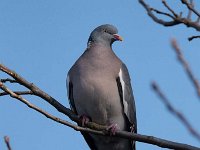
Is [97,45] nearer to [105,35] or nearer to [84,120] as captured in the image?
[105,35]

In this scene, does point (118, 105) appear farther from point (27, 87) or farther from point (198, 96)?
point (198, 96)

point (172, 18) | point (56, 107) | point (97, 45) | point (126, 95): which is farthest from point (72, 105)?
point (172, 18)

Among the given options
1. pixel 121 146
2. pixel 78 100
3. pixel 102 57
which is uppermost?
pixel 102 57

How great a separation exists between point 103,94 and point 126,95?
0.35 m

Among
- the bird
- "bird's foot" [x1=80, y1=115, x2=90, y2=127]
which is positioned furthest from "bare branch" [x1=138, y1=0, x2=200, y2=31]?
the bird

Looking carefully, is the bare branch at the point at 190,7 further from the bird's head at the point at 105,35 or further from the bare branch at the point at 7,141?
the bird's head at the point at 105,35

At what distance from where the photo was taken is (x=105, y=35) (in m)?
6.17

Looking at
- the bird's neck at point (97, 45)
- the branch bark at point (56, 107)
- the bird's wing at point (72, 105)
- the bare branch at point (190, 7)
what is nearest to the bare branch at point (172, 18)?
the bare branch at point (190, 7)

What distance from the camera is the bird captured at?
5.11 metres

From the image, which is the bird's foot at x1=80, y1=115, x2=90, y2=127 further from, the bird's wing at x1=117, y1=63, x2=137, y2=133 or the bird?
the bird's wing at x1=117, y1=63, x2=137, y2=133

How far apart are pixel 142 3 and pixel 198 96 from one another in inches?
21.9

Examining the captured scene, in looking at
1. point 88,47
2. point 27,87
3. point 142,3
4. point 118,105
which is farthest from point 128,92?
point 142,3

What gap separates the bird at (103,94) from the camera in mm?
5109

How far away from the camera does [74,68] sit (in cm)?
541
